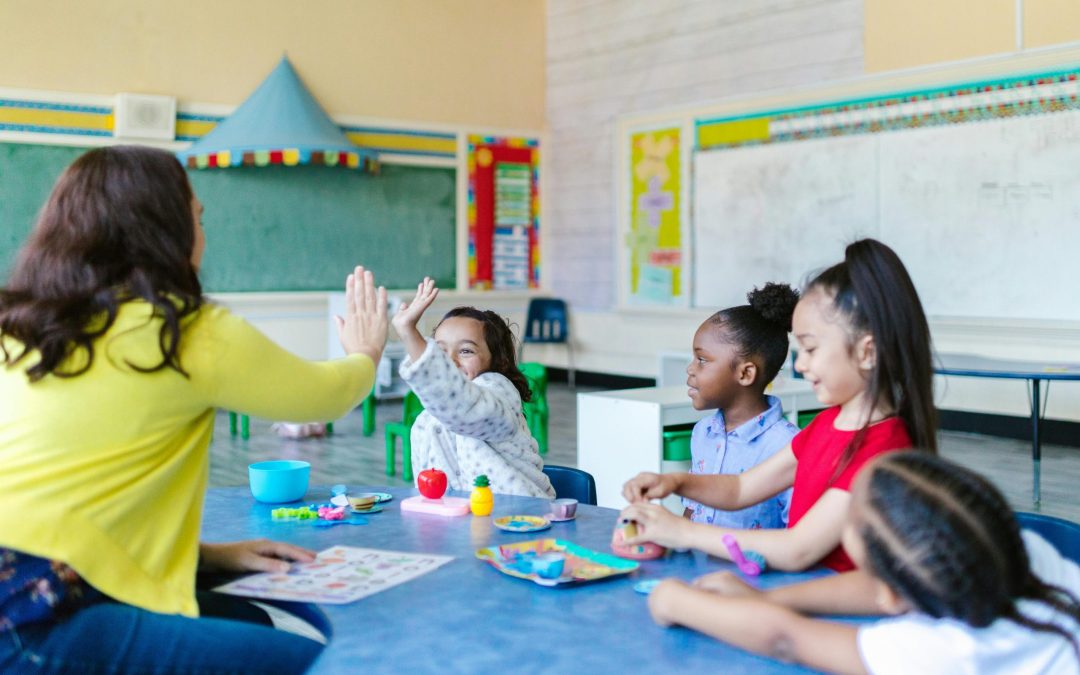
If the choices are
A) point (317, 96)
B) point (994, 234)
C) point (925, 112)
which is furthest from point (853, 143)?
point (317, 96)

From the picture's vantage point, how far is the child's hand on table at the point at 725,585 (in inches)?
51.1

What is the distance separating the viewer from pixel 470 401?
210 cm

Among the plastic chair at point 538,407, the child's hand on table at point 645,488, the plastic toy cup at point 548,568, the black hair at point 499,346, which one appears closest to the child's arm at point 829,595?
the plastic toy cup at point 548,568

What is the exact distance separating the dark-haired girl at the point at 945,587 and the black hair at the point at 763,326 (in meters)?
1.27

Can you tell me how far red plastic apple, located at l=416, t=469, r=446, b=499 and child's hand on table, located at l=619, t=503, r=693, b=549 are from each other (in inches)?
19.0

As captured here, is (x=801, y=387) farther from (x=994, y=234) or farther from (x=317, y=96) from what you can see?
(x=317, y=96)

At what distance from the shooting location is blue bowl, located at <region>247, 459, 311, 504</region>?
6.50ft

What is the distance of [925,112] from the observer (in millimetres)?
6344

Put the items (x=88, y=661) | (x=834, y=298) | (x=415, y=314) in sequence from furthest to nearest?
(x=415, y=314) < (x=834, y=298) < (x=88, y=661)

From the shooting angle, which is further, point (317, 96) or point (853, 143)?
point (317, 96)

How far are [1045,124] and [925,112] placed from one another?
0.75 metres

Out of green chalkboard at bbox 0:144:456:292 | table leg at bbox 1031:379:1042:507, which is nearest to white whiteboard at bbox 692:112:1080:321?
table leg at bbox 1031:379:1042:507

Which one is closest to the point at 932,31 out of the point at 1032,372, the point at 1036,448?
the point at 1032,372

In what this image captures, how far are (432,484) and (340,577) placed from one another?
0.48 meters
